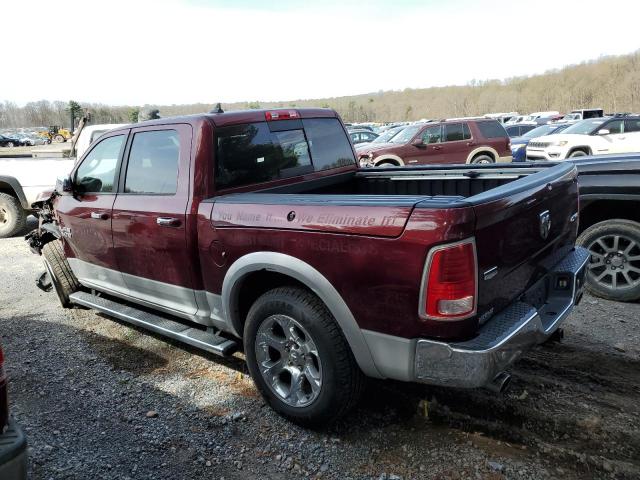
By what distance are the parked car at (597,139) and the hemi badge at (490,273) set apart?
13.4 metres

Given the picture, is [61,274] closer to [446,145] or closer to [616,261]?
[616,261]

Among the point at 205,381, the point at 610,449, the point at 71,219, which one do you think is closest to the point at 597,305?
the point at 610,449

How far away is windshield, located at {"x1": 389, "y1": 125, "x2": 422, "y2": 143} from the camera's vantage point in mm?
14469

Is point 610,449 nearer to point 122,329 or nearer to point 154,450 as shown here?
point 154,450

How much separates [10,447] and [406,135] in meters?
13.9

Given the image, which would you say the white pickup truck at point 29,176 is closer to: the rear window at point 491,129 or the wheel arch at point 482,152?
the wheel arch at point 482,152

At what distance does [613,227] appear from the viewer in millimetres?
4691

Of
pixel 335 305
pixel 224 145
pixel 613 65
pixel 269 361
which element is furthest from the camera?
pixel 613 65

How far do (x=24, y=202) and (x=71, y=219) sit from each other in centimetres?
538

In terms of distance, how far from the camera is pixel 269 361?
310cm

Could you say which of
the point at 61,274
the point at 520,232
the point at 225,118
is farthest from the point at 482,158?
the point at 520,232

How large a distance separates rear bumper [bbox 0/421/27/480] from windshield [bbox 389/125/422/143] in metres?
13.4

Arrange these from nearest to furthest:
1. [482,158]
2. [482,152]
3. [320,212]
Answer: [320,212] → [482,152] → [482,158]

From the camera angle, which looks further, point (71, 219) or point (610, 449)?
point (71, 219)
